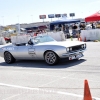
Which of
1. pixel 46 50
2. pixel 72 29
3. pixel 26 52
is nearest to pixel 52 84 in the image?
pixel 46 50

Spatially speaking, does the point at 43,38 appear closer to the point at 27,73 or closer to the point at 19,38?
the point at 27,73

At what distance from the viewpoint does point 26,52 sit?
34.9ft

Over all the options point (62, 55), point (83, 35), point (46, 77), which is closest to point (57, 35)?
point (83, 35)

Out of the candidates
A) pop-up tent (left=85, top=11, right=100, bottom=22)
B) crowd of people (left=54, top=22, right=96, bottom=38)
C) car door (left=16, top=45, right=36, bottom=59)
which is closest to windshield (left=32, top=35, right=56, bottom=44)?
car door (left=16, top=45, right=36, bottom=59)

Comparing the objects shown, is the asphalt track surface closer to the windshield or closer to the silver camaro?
the silver camaro

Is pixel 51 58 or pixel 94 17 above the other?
pixel 94 17

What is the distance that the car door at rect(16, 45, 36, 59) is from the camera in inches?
408

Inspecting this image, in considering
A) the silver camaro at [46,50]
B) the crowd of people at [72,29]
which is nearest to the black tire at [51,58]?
the silver camaro at [46,50]

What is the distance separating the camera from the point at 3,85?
22.9ft

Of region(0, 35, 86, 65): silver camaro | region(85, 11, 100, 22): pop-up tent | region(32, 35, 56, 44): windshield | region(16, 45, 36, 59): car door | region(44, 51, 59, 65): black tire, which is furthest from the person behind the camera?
region(85, 11, 100, 22): pop-up tent

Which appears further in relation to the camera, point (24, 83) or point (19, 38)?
point (19, 38)

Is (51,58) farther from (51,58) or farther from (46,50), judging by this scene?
(46,50)

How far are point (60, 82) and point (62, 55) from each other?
268cm

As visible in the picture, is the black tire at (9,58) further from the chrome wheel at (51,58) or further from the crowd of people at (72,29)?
the crowd of people at (72,29)
